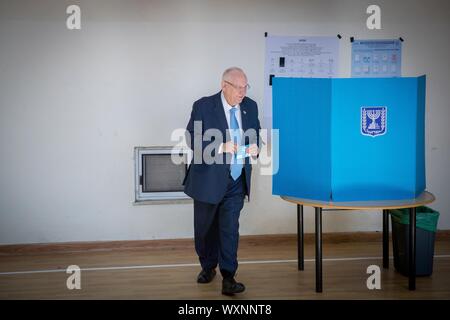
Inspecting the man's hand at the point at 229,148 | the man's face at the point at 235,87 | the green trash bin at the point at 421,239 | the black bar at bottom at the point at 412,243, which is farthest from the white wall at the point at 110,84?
the black bar at bottom at the point at 412,243

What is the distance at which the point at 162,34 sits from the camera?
475cm

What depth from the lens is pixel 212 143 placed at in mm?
3641

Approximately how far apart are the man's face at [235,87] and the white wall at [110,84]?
3.97 ft

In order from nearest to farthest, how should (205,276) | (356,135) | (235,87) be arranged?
(356,135) → (235,87) → (205,276)

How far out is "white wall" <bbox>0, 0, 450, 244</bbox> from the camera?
4672 millimetres

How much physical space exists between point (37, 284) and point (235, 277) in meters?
1.43

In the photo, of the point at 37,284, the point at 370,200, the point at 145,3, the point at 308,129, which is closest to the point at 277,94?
the point at 308,129

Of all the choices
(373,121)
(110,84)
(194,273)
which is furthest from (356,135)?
(110,84)

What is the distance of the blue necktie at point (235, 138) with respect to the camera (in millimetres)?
3710

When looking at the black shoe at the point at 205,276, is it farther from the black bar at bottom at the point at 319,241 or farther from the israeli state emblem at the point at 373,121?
the israeli state emblem at the point at 373,121

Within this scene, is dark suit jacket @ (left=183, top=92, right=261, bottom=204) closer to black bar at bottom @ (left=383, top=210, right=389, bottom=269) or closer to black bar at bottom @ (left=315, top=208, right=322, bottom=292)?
black bar at bottom @ (left=315, top=208, right=322, bottom=292)

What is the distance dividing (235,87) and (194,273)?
1.49 metres

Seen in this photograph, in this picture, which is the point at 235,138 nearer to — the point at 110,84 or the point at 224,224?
the point at 224,224

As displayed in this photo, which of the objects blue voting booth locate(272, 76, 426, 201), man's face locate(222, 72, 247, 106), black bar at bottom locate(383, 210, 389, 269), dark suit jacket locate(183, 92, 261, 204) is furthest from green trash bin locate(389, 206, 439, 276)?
man's face locate(222, 72, 247, 106)
